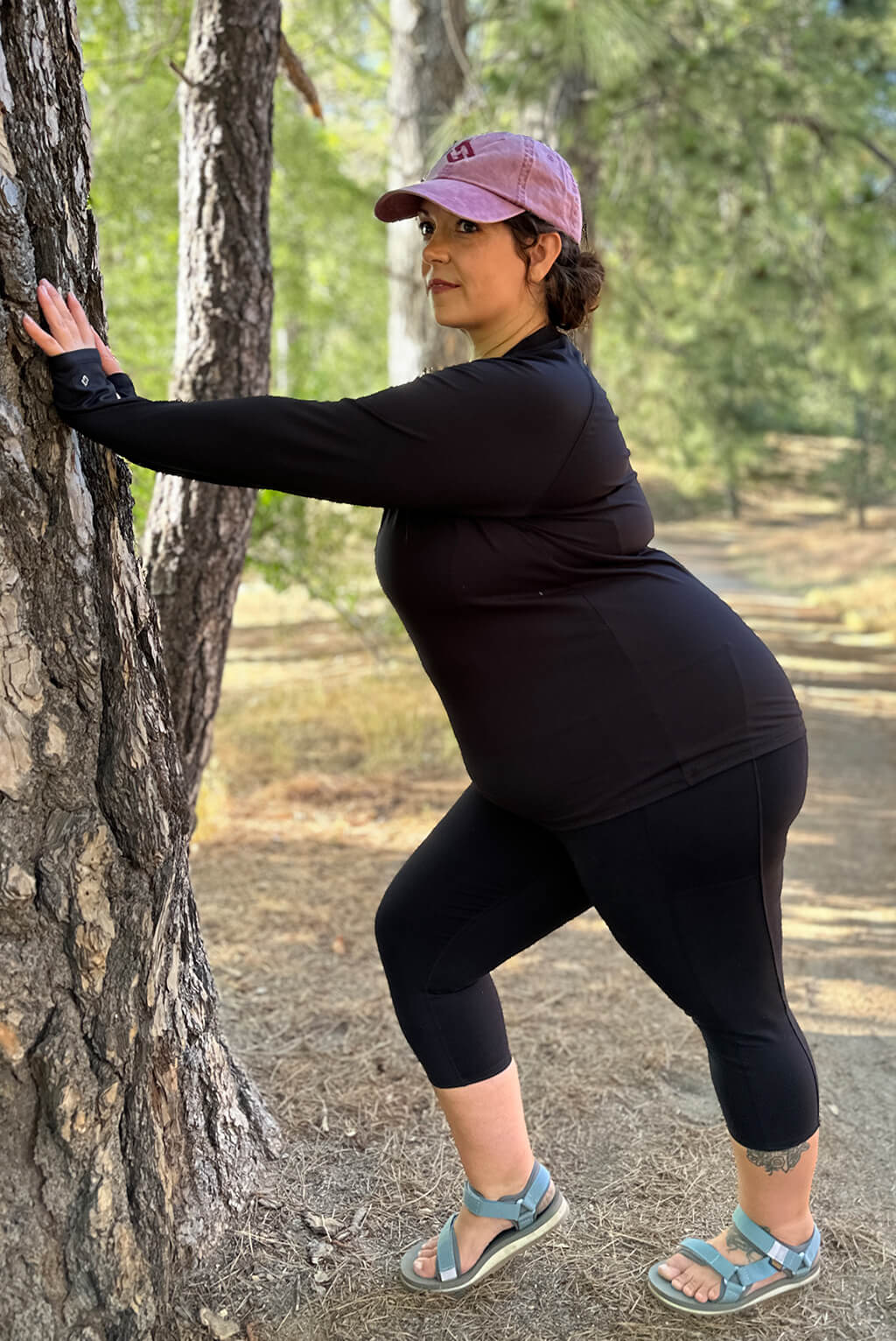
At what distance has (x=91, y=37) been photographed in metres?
6.55

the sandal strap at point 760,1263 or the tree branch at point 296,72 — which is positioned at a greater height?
the tree branch at point 296,72

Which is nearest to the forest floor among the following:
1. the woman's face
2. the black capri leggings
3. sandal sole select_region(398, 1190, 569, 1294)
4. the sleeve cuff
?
sandal sole select_region(398, 1190, 569, 1294)

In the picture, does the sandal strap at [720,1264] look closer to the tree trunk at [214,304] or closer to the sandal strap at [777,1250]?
the sandal strap at [777,1250]

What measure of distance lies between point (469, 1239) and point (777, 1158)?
60cm

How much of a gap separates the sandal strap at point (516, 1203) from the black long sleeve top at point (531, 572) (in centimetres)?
81

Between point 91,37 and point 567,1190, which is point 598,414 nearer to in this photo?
point 567,1190

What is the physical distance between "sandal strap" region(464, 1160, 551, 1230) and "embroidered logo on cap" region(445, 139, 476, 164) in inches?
71.3

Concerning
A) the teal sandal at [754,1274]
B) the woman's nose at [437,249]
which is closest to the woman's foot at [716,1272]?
the teal sandal at [754,1274]

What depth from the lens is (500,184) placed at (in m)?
1.88

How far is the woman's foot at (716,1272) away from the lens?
2.25 metres

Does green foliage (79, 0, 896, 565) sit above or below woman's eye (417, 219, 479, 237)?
above

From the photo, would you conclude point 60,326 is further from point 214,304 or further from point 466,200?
point 214,304

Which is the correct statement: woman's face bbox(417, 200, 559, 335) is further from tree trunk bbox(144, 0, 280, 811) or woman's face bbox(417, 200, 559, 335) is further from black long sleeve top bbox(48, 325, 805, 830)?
tree trunk bbox(144, 0, 280, 811)

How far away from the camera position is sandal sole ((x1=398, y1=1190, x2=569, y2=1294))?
2.28 m
